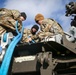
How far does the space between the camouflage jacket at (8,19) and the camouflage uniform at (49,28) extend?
2.26ft

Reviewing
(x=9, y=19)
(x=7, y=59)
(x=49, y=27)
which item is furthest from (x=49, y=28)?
(x=7, y=59)

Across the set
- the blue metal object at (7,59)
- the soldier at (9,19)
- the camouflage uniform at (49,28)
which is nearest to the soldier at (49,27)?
the camouflage uniform at (49,28)

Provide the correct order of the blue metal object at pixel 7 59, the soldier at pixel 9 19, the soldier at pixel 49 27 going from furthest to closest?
the soldier at pixel 49 27
the soldier at pixel 9 19
the blue metal object at pixel 7 59

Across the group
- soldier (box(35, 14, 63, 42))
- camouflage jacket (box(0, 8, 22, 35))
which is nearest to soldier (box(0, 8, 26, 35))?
camouflage jacket (box(0, 8, 22, 35))

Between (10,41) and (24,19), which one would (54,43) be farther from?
(24,19)

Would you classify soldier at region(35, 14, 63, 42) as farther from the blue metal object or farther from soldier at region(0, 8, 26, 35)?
the blue metal object

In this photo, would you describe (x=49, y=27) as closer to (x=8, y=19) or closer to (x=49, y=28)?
(x=49, y=28)

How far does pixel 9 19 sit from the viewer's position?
18.8 ft

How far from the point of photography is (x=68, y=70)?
13.2 feet

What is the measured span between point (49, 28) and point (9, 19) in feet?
3.67

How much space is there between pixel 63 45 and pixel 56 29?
1.96 m

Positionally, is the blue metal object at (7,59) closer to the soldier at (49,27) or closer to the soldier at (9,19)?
the soldier at (9,19)

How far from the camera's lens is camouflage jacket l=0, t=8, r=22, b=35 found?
18.4ft

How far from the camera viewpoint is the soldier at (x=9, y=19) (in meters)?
5.61
